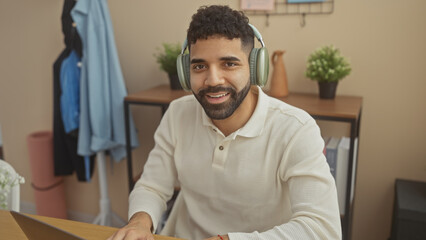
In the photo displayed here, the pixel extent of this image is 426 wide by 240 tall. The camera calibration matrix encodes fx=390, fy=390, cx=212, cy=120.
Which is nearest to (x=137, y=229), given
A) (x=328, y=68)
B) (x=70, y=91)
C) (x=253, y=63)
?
(x=253, y=63)

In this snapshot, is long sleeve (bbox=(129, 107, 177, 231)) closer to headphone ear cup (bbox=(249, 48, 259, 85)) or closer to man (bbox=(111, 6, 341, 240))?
man (bbox=(111, 6, 341, 240))

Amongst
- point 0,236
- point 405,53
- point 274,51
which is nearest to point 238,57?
point 0,236

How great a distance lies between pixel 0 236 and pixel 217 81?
72 cm

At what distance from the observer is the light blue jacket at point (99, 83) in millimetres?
2189

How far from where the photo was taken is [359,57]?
1.94 m

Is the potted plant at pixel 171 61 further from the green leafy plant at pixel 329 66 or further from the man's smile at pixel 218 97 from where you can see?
the man's smile at pixel 218 97

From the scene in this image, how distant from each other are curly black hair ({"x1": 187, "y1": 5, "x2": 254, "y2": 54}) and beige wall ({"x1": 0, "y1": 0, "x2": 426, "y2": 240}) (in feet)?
3.14

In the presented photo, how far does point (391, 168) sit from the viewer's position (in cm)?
202

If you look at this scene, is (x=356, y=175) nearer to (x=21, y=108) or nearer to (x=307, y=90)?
(x=307, y=90)

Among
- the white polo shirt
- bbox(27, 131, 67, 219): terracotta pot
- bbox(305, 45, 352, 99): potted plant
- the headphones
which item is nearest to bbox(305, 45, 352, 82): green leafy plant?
bbox(305, 45, 352, 99): potted plant

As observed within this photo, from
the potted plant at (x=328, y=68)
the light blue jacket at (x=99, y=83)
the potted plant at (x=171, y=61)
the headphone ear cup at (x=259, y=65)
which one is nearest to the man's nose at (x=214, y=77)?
the headphone ear cup at (x=259, y=65)

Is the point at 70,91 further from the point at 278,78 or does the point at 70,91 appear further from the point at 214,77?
the point at 214,77

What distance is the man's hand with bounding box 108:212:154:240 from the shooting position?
1.02 meters

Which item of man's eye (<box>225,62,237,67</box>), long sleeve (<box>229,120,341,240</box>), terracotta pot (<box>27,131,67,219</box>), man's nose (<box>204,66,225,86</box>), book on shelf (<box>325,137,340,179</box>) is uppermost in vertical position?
man's eye (<box>225,62,237,67</box>)
